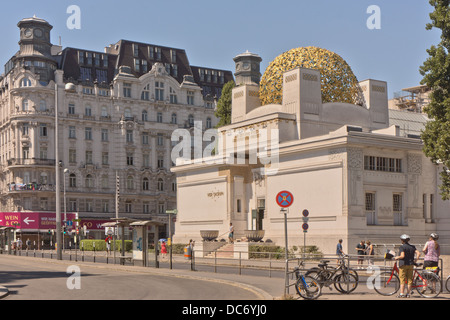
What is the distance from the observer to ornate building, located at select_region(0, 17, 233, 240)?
77.2m

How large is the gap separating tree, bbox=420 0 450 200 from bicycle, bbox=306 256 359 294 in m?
14.3

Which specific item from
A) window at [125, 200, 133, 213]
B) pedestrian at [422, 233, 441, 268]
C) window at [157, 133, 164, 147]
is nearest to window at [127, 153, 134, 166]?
window at [157, 133, 164, 147]

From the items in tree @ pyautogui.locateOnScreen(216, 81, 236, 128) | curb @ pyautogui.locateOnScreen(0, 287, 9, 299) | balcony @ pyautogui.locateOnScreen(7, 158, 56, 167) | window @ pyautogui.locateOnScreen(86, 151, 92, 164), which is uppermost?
tree @ pyautogui.locateOnScreen(216, 81, 236, 128)

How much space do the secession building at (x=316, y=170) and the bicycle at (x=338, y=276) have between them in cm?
2062

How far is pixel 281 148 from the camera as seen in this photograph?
150 ft

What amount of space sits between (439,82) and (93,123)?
57095 mm

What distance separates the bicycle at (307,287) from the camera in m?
17.5

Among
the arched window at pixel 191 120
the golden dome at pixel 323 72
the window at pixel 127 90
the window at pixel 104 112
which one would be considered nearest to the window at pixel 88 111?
the window at pixel 104 112

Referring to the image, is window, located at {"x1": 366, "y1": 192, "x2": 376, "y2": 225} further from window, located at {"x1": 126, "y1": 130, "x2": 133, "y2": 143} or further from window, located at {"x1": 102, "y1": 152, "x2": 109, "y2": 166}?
window, located at {"x1": 126, "y1": 130, "x2": 133, "y2": 143}

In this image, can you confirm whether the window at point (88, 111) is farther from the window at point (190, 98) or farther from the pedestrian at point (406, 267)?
the pedestrian at point (406, 267)

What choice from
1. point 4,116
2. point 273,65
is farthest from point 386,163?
point 4,116
